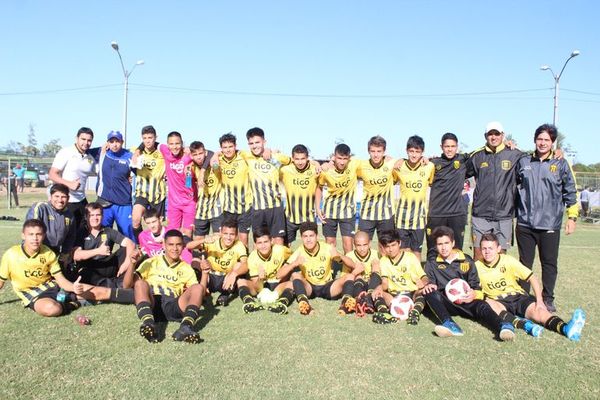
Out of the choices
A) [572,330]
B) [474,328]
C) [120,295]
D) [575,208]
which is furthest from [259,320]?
[575,208]

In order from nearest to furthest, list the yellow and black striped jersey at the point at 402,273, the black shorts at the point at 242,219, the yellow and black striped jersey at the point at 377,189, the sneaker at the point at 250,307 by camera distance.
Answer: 1. the sneaker at the point at 250,307
2. the yellow and black striped jersey at the point at 402,273
3. the yellow and black striped jersey at the point at 377,189
4. the black shorts at the point at 242,219

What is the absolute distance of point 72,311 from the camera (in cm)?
560

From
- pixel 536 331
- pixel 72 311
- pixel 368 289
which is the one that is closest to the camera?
pixel 536 331

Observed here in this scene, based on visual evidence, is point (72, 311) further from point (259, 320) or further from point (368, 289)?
point (368, 289)

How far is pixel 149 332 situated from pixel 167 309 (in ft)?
2.40

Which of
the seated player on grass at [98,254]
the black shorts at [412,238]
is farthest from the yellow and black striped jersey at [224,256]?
the black shorts at [412,238]

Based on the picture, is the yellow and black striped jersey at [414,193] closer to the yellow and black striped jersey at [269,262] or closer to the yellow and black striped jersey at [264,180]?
the yellow and black striped jersey at [264,180]

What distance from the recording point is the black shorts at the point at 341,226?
7273 mm

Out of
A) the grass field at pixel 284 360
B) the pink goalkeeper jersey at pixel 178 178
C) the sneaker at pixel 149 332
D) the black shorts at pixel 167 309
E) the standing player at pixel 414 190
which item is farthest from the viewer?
the pink goalkeeper jersey at pixel 178 178

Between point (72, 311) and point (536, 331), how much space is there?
16.3 ft

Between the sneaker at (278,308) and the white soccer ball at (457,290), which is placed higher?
the white soccer ball at (457,290)

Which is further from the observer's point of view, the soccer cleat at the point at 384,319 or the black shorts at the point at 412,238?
the black shorts at the point at 412,238

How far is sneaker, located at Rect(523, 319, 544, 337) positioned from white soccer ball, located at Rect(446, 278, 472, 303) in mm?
665

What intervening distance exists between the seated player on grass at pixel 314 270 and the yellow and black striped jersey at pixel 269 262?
22cm
